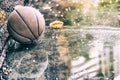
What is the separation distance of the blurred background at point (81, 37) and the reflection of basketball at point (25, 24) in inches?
7.6

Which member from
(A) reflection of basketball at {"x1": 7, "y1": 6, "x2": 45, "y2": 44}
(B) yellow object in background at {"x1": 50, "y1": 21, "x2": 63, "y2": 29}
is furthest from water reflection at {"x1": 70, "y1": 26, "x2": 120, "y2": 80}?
(A) reflection of basketball at {"x1": 7, "y1": 6, "x2": 45, "y2": 44}

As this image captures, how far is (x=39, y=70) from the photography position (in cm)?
229

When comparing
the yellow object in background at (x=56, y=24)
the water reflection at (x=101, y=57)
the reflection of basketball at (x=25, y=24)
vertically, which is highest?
the reflection of basketball at (x=25, y=24)

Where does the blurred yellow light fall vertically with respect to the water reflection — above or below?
above

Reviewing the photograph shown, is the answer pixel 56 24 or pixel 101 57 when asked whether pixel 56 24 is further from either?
pixel 101 57

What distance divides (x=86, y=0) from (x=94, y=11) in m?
0.11

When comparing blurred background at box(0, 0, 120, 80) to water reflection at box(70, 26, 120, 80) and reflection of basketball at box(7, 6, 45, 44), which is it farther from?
reflection of basketball at box(7, 6, 45, 44)

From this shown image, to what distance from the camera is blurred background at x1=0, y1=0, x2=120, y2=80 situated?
7.41 ft

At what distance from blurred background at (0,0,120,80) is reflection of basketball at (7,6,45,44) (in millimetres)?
192

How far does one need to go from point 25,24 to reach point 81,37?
477 millimetres

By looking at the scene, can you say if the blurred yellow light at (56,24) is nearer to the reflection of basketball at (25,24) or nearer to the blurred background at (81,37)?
the blurred background at (81,37)

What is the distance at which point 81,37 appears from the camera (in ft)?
7.75

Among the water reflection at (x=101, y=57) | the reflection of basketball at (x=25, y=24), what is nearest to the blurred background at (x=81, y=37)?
the water reflection at (x=101, y=57)

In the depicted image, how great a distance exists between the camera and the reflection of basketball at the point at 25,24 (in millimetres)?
2158
